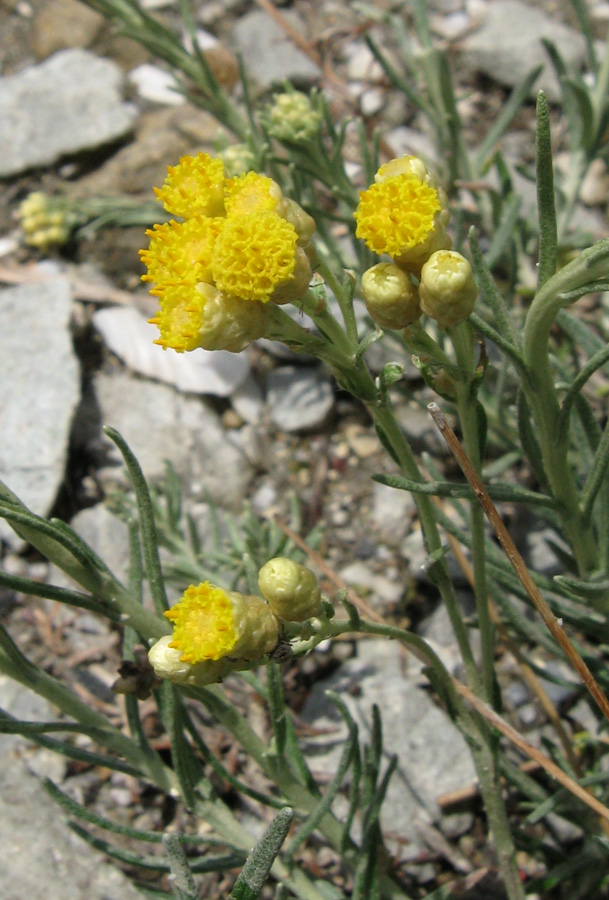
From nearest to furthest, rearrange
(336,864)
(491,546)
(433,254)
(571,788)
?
(433,254), (571,788), (491,546), (336,864)

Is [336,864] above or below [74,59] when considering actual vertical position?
below

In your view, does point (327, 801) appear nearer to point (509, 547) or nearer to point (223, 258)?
point (509, 547)

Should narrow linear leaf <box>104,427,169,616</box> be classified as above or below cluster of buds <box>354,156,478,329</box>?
below

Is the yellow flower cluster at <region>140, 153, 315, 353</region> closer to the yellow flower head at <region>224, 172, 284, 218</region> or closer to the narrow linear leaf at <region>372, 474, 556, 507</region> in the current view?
the yellow flower head at <region>224, 172, 284, 218</region>

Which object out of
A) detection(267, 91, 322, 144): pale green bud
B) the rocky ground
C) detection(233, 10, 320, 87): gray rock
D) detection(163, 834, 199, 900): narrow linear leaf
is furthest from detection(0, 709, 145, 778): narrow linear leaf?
detection(233, 10, 320, 87): gray rock

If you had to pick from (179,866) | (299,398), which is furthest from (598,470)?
(299,398)

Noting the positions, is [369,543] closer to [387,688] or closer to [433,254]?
[387,688]

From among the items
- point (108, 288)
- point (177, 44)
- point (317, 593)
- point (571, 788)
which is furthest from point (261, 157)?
point (571, 788)

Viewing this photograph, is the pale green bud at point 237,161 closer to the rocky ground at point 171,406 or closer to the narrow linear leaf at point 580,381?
the rocky ground at point 171,406
